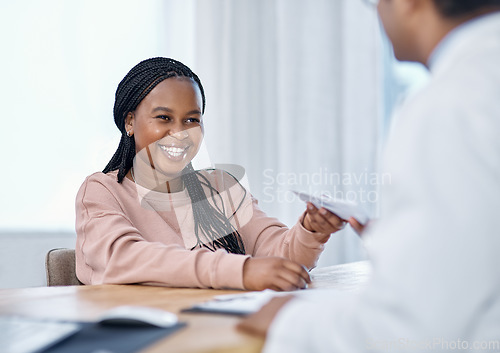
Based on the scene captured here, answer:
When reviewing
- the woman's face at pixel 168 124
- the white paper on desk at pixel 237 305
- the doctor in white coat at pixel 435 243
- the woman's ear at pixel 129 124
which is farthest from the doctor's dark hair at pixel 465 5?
the woman's ear at pixel 129 124

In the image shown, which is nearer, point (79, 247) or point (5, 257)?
point (79, 247)

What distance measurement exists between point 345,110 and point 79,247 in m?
1.93

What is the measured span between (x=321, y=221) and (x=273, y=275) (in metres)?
0.34

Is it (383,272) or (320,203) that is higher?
(383,272)

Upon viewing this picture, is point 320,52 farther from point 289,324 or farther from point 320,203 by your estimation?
point 289,324

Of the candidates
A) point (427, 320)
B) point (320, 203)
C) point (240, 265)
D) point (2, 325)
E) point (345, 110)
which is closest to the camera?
point (427, 320)

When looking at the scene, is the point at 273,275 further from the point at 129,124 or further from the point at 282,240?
the point at 129,124

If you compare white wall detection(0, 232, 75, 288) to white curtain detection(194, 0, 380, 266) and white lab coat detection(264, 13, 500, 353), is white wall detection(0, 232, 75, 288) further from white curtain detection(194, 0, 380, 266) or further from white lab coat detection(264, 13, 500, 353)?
white lab coat detection(264, 13, 500, 353)

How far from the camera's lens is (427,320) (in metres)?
0.49

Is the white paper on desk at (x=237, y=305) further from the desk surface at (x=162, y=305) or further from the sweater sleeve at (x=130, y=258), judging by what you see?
the sweater sleeve at (x=130, y=258)

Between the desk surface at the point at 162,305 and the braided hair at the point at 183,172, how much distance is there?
0.34 metres

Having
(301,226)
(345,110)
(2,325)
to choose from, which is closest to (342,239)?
(345,110)

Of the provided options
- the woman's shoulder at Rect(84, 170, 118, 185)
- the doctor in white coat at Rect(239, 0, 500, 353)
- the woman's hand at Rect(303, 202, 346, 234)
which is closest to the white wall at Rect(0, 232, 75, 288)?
the woman's shoulder at Rect(84, 170, 118, 185)

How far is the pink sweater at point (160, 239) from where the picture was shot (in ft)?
3.54
